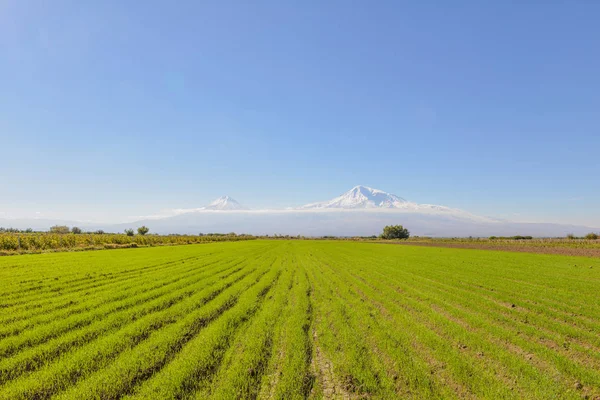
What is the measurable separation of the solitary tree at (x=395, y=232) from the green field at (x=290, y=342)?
159336 mm

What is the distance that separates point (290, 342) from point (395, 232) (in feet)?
565

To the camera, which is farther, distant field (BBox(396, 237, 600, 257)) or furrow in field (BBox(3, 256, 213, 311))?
distant field (BBox(396, 237, 600, 257))

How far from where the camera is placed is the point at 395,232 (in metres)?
168

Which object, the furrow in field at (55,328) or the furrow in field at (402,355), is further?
the furrow in field at (55,328)

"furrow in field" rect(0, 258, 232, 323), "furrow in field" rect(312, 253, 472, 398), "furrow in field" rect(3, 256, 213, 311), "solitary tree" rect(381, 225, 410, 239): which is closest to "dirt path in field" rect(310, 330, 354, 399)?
"furrow in field" rect(312, 253, 472, 398)

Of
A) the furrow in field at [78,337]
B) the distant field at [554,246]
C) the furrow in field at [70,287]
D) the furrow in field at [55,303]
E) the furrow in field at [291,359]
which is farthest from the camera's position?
the distant field at [554,246]

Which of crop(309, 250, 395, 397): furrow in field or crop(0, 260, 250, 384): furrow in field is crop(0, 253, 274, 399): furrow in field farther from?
crop(309, 250, 395, 397): furrow in field

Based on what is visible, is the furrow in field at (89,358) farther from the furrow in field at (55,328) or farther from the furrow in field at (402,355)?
the furrow in field at (402,355)

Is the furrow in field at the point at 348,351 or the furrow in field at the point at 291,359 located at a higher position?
the furrow in field at the point at 291,359

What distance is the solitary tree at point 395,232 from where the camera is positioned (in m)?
168

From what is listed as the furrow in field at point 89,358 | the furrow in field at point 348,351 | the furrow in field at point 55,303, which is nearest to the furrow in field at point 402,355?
the furrow in field at point 348,351

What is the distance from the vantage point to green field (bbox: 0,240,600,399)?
5949mm

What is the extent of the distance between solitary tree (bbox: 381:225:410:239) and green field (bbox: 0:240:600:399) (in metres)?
159

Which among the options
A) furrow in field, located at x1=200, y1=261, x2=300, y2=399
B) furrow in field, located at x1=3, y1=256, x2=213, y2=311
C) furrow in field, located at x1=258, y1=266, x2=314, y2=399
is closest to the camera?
furrow in field, located at x1=200, y1=261, x2=300, y2=399
